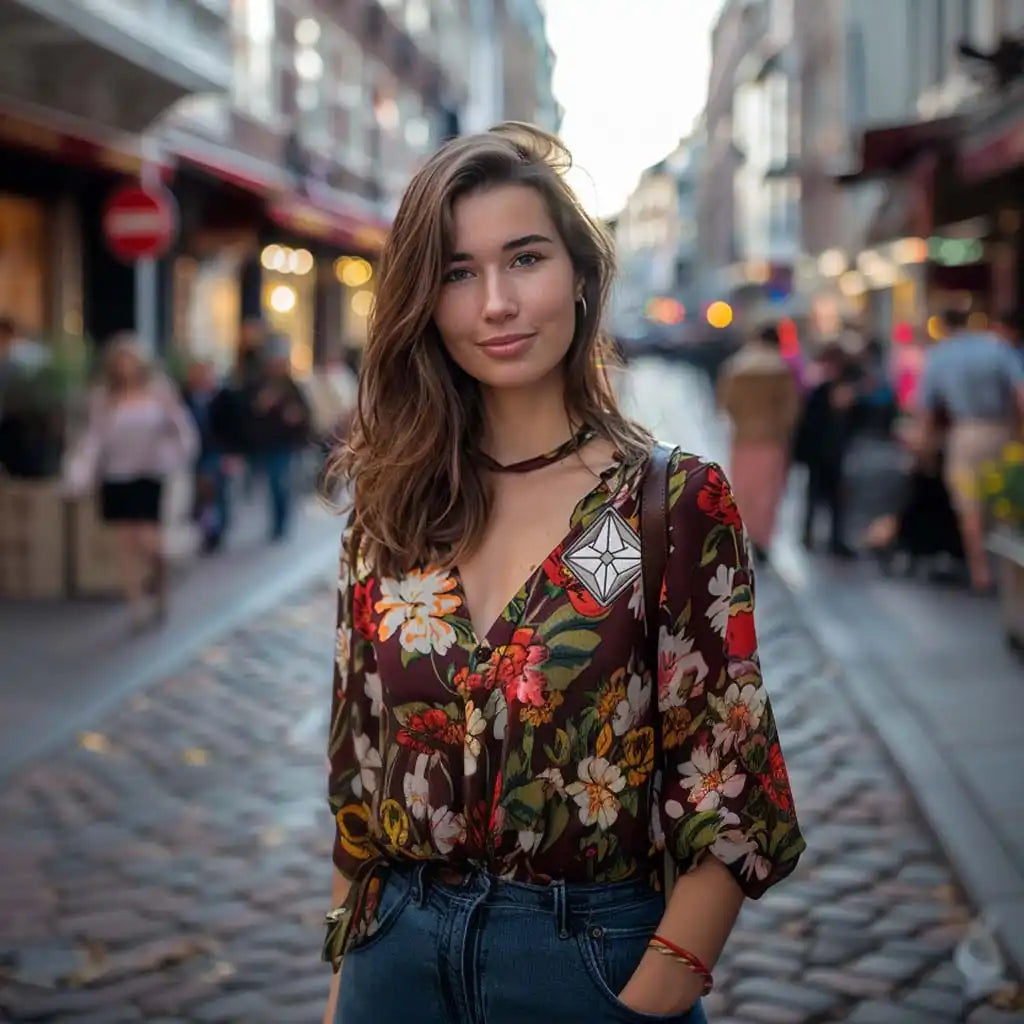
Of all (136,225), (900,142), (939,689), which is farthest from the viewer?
(900,142)

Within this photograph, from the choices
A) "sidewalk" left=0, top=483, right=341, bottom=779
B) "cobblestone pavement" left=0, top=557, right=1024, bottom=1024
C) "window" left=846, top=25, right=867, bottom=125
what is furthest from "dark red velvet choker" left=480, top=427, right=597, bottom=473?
"window" left=846, top=25, right=867, bottom=125

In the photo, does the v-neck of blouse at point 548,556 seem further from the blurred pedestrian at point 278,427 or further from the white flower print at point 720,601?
the blurred pedestrian at point 278,427

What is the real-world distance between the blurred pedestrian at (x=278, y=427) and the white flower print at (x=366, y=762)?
13.9m

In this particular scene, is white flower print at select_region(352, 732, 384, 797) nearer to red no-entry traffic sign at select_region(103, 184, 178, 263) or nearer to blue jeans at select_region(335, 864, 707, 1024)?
blue jeans at select_region(335, 864, 707, 1024)

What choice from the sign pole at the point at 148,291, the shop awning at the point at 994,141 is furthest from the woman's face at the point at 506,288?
the sign pole at the point at 148,291

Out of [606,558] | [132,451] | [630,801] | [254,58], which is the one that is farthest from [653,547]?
[254,58]

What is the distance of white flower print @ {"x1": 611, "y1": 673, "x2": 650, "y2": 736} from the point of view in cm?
207

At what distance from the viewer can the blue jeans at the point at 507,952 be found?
2.02 m

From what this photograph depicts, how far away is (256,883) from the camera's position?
5.77 m

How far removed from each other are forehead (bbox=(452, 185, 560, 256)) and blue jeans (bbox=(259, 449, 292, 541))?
14.1 meters

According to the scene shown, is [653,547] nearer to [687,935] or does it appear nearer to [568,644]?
[568,644]

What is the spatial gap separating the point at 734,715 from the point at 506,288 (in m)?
0.54

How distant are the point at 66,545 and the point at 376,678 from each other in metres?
10.6

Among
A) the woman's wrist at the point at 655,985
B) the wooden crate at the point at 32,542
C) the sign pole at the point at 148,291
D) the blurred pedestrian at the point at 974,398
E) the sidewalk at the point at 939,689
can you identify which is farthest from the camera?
the sign pole at the point at 148,291
